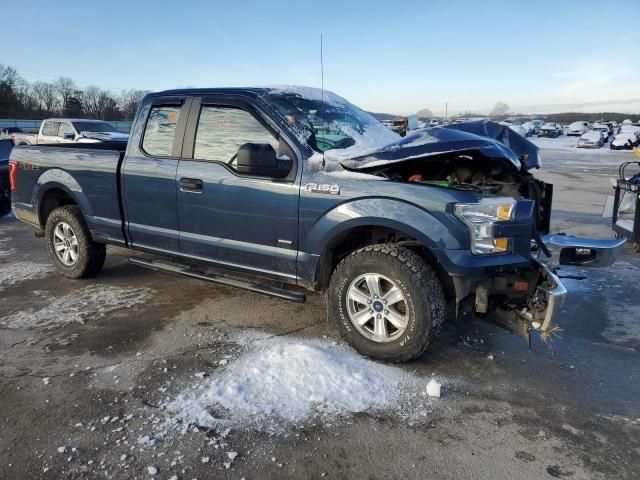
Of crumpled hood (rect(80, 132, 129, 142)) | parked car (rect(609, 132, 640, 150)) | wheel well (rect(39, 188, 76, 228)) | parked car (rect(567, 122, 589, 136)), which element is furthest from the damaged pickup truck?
parked car (rect(567, 122, 589, 136))

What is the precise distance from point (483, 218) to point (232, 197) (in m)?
1.93

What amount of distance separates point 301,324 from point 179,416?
157cm

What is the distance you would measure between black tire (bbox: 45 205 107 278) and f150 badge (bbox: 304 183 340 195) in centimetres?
287

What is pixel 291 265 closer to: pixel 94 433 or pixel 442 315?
pixel 442 315

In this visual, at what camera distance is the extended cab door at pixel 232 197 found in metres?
3.85

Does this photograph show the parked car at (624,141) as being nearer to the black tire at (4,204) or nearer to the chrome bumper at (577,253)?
the chrome bumper at (577,253)

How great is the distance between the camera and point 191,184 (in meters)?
4.23

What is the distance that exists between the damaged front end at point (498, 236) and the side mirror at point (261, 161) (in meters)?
0.49

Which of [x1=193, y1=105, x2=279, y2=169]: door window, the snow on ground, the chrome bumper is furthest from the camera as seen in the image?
the snow on ground

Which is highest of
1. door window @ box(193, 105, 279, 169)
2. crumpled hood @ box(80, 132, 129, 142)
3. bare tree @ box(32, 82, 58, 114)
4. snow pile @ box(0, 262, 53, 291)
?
bare tree @ box(32, 82, 58, 114)

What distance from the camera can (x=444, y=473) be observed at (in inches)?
97.1

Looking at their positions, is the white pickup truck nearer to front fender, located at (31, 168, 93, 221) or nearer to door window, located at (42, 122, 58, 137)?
door window, located at (42, 122, 58, 137)

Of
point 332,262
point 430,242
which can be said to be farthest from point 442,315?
point 332,262

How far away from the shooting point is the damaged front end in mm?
3242
